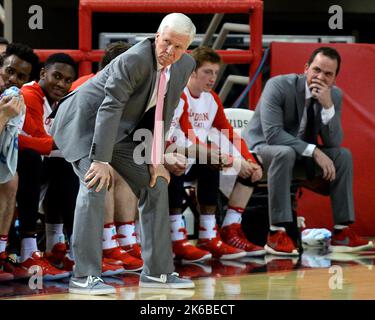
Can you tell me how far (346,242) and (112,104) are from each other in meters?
2.65

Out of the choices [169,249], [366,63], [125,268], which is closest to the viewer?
[169,249]

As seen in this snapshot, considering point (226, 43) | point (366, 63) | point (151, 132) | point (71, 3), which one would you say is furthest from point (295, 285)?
point (71, 3)

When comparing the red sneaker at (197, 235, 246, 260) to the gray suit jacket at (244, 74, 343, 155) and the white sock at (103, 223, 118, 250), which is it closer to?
the gray suit jacket at (244, 74, 343, 155)

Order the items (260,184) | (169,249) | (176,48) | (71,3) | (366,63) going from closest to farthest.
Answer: (176,48)
(169,249)
(260,184)
(366,63)
(71,3)

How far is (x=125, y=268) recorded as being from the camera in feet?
18.0

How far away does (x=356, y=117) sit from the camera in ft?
24.5

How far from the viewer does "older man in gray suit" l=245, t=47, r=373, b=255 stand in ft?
20.8

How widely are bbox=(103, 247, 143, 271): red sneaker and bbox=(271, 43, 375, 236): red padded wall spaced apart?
2.17 meters

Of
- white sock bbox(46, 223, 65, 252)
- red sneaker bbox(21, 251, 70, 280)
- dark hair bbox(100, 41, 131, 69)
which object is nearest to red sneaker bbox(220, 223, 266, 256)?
white sock bbox(46, 223, 65, 252)

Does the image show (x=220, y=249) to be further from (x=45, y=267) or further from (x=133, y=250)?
(x=45, y=267)

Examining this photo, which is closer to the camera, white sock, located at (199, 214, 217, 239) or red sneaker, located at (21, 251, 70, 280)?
red sneaker, located at (21, 251, 70, 280)

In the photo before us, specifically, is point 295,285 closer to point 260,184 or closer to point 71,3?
point 260,184

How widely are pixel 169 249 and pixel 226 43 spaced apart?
4.79 metres

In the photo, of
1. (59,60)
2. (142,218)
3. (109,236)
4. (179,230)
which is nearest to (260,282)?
(142,218)
